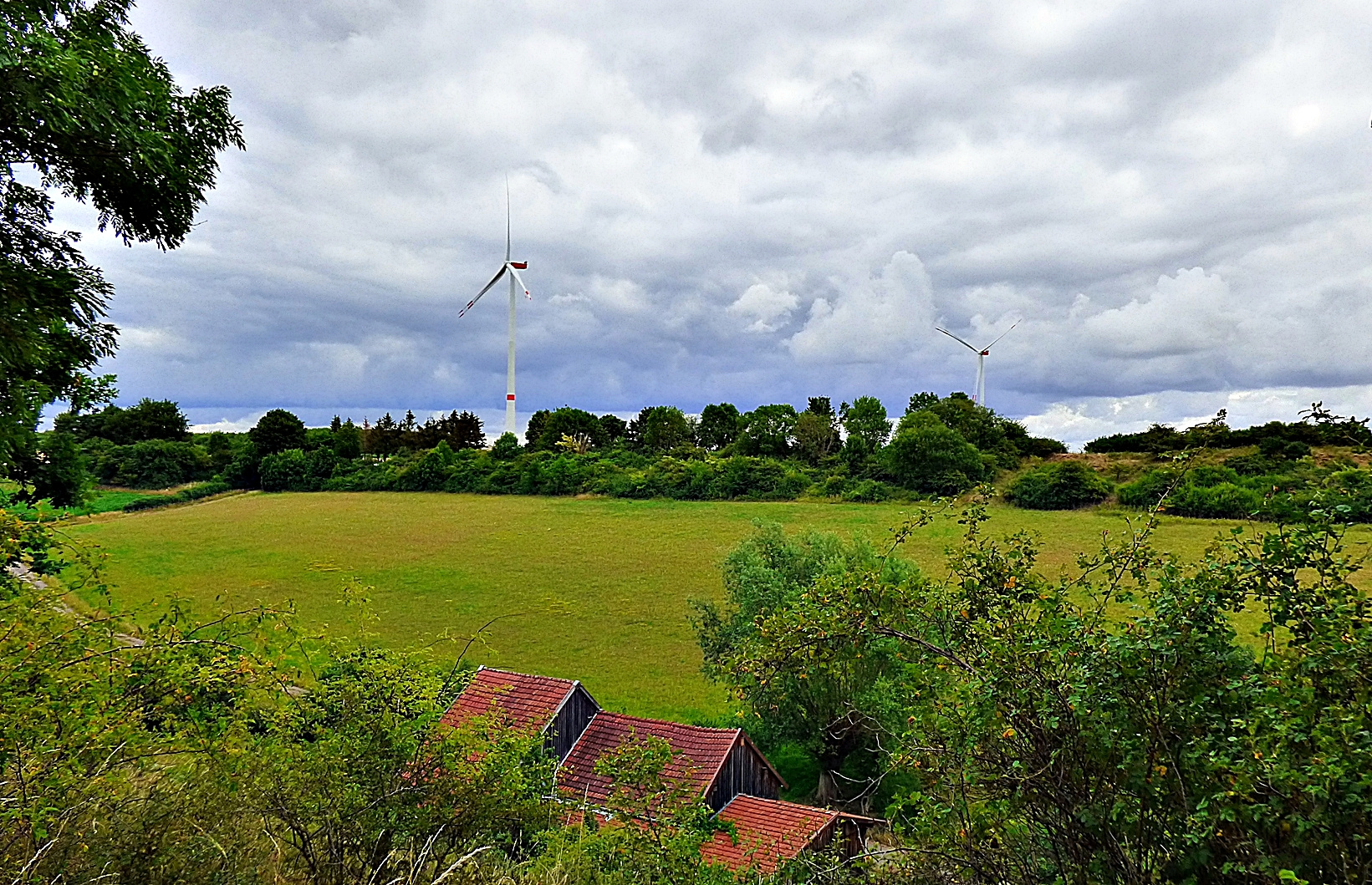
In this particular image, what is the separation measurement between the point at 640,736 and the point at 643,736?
0.72 m

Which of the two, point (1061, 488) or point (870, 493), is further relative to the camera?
point (870, 493)

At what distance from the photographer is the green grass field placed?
2873cm

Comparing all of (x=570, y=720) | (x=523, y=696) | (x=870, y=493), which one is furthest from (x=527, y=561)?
(x=570, y=720)

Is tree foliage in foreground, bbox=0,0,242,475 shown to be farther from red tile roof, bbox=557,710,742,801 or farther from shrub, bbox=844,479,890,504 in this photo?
shrub, bbox=844,479,890,504

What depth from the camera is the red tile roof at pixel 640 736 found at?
46.6ft

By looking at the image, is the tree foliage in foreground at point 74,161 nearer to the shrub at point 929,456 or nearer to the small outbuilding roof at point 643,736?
the small outbuilding roof at point 643,736

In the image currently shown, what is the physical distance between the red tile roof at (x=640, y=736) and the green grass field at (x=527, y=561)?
179 inches

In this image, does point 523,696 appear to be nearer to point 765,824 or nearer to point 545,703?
point 545,703

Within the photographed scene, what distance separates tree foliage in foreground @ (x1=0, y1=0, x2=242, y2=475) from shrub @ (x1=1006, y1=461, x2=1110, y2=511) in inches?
2103

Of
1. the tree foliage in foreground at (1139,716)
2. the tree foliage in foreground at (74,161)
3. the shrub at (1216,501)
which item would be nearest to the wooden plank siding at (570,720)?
the tree foliage in foreground at (74,161)

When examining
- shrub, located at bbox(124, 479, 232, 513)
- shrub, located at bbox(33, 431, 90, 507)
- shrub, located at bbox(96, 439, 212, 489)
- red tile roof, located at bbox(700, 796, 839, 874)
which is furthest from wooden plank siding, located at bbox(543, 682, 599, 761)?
shrub, located at bbox(96, 439, 212, 489)

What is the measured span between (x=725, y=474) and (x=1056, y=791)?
61.6m

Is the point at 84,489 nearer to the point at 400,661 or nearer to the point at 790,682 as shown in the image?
the point at 400,661

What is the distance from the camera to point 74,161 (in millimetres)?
7840
